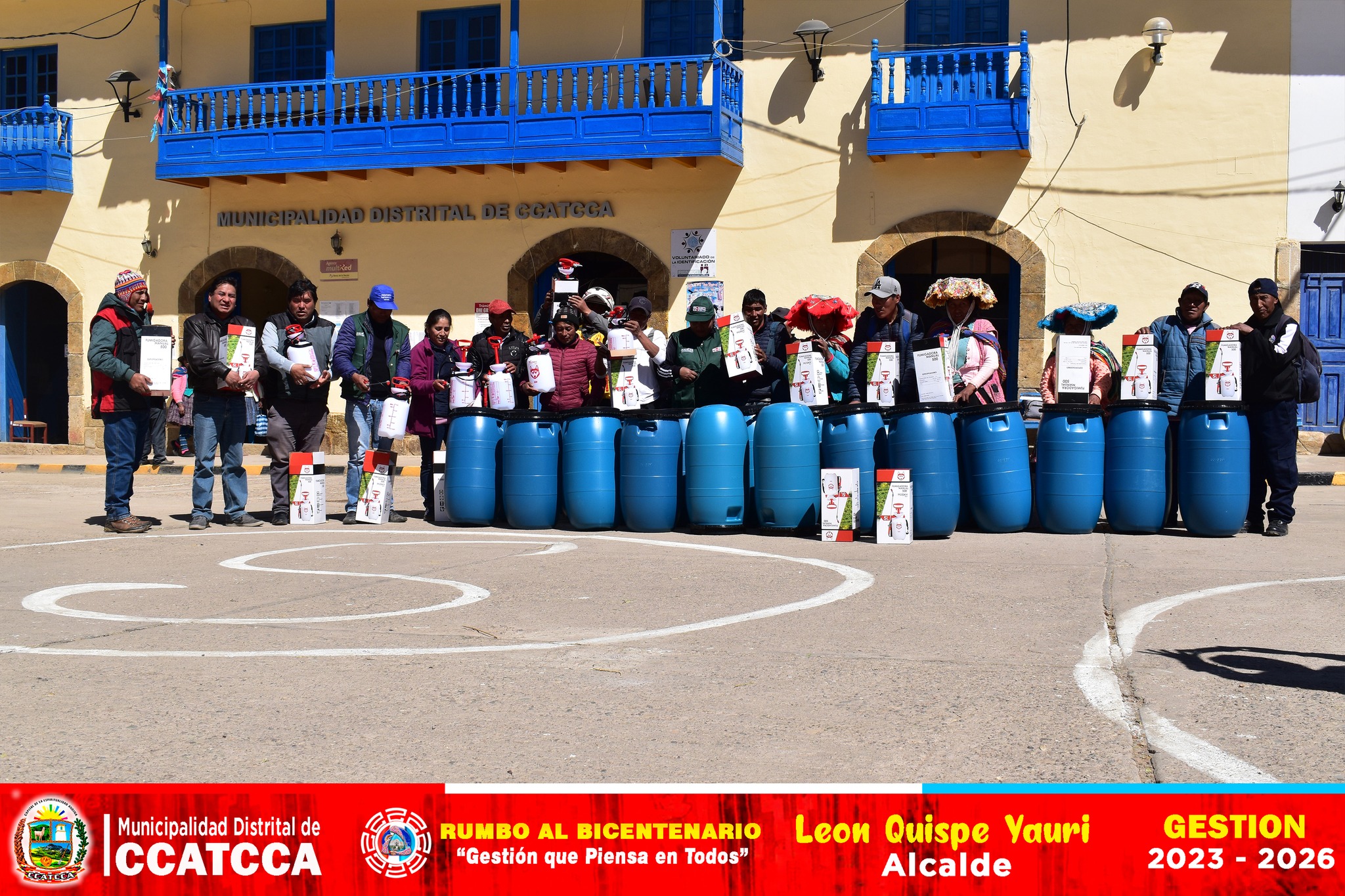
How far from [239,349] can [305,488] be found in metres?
1.25

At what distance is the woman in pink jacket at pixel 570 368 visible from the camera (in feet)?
36.2

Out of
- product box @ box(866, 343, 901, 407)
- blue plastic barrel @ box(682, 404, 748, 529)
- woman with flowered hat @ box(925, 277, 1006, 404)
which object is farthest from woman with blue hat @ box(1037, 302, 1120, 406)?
blue plastic barrel @ box(682, 404, 748, 529)

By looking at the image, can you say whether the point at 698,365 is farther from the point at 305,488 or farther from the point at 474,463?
the point at 305,488

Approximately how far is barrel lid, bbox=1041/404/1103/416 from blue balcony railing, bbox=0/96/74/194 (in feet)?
58.7

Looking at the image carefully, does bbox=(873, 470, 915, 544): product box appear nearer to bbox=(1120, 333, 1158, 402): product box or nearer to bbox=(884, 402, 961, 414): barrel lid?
bbox=(884, 402, 961, 414): barrel lid

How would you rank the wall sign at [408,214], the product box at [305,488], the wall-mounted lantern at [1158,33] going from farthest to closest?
the wall sign at [408,214] < the wall-mounted lantern at [1158,33] < the product box at [305,488]

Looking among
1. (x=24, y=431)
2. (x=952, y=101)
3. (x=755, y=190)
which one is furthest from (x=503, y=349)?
(x=24, y=431)

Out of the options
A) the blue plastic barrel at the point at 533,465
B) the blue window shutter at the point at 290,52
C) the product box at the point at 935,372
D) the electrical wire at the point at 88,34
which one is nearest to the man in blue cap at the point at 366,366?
the blue plastic barrel at the point at 533,465

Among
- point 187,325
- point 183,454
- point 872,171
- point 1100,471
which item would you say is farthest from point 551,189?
point 1100,471

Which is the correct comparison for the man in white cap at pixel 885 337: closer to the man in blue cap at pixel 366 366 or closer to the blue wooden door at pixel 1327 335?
the man in blue cap at pixel 366 366

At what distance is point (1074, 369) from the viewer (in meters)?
10.1

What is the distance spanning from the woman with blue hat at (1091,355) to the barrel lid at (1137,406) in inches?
6.8

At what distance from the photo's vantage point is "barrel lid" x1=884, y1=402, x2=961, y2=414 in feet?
31.8

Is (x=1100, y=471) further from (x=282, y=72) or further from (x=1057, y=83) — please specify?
(x=282, y=72)
